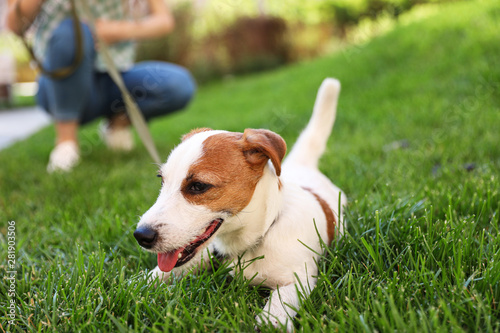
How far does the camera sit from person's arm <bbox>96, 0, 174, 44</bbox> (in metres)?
3.75

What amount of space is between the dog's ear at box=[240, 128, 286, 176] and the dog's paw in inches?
18.9

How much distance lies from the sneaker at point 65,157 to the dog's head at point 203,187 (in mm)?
2316

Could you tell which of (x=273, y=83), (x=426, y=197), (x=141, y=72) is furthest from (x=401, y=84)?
(x=273, y=83)

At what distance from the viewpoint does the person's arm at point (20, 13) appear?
11.1 feet

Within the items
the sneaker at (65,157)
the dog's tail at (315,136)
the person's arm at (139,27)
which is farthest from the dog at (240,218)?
the person's arm at (139,27)

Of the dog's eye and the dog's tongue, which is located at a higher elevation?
the dog's eye

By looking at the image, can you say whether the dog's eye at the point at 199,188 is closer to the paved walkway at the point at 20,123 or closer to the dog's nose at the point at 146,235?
the dog's nose at the point at 146,235

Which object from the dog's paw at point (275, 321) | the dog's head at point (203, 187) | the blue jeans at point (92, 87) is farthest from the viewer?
the blue jeans at point (92, 87)

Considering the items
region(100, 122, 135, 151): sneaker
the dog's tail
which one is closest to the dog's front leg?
the dog's tail

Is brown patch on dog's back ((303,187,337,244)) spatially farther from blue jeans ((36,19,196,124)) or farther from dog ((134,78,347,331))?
blue jeans ((36,19,196,124))

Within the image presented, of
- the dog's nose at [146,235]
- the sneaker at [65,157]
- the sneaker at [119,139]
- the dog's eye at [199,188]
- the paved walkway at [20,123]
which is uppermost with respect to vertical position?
the dog's eye at [199,188]

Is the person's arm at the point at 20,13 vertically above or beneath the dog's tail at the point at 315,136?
above

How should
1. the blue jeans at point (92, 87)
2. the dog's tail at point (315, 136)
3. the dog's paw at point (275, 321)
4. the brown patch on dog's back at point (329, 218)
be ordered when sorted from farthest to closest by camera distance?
the blue jeans at point (92, 87)
the dog's tail at point (315, 136)
the brown patch on dog's back at point (329, 218)
the dog's paw at point (275, 321)

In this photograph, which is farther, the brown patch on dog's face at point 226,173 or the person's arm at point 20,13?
the person's arm at point 20,13
